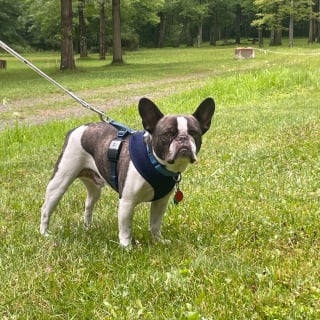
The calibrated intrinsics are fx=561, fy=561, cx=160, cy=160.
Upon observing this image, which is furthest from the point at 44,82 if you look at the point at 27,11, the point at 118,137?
the point at 27,11

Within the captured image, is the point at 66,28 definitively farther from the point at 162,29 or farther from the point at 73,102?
the point at 162,29

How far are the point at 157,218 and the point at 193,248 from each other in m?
0.41

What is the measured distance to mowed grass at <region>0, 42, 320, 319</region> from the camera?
3250mm

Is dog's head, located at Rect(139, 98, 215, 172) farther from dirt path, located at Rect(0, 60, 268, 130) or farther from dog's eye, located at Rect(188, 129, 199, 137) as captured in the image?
dirt path, located at Rect(0, 60, 268, 130)

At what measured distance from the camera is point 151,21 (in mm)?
57875

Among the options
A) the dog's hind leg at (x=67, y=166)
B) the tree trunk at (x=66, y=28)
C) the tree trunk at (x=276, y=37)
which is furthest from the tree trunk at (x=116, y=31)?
the dog's hind leg at (x=67, y=166)

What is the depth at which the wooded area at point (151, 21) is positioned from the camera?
4974 cm

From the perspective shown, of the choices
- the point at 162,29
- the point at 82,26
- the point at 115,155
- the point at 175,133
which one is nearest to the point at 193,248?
the point at 115,155

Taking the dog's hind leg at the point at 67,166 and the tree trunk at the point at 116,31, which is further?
the tree trunk at the point at 116,31

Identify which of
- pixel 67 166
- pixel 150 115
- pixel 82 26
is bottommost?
pixel 67 166

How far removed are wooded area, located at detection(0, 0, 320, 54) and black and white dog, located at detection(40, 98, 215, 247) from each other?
31.4 meters

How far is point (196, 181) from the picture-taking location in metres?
6.43

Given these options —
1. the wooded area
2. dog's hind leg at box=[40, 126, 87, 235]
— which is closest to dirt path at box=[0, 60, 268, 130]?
dog's hind leg at box=[40, 126, 87, 235]

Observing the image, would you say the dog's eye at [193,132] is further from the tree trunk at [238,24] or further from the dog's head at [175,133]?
the tree trunk at [238,24]
